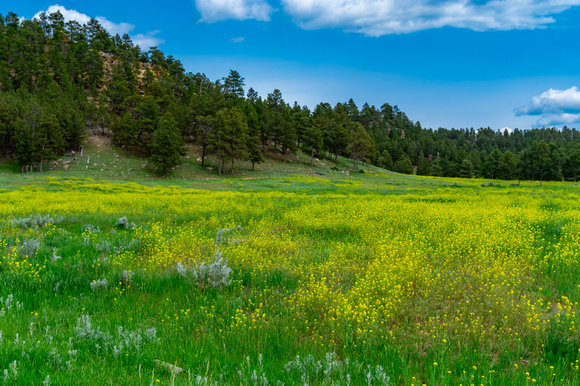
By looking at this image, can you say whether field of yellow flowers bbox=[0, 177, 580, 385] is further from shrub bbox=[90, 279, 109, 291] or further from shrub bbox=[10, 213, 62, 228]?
shrub bbox=[10, 213, 62, 228]

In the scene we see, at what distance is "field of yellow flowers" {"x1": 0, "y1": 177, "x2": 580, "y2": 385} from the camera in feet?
13.2

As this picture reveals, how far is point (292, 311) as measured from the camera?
5883mm

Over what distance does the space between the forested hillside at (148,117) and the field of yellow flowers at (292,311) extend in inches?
2494

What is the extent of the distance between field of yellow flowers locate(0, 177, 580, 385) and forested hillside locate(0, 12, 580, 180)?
63336 mm

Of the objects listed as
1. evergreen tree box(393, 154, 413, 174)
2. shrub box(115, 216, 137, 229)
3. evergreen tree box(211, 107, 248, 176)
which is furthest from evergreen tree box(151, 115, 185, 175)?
evergreen tree box(393, 154, 413, 174)

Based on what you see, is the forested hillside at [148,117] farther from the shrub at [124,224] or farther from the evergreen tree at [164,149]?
the shrub at [124,224]

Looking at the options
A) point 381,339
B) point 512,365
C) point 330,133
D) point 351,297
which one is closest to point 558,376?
point 512,365

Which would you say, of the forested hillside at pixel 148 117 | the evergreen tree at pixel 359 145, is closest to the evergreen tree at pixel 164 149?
the forested hillside at pixel 148 117

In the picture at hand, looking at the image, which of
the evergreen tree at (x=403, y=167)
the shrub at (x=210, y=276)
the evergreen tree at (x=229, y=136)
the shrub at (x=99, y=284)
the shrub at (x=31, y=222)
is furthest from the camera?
the evergreen tree at (x=403, y=167)

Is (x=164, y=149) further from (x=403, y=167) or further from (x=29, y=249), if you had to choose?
(x=403, y=167)

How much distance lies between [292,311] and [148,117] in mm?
88239

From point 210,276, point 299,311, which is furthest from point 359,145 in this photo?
point 299,311

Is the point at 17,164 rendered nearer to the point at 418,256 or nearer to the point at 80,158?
the point at 80,158

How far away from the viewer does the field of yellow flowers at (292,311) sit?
403 cm
